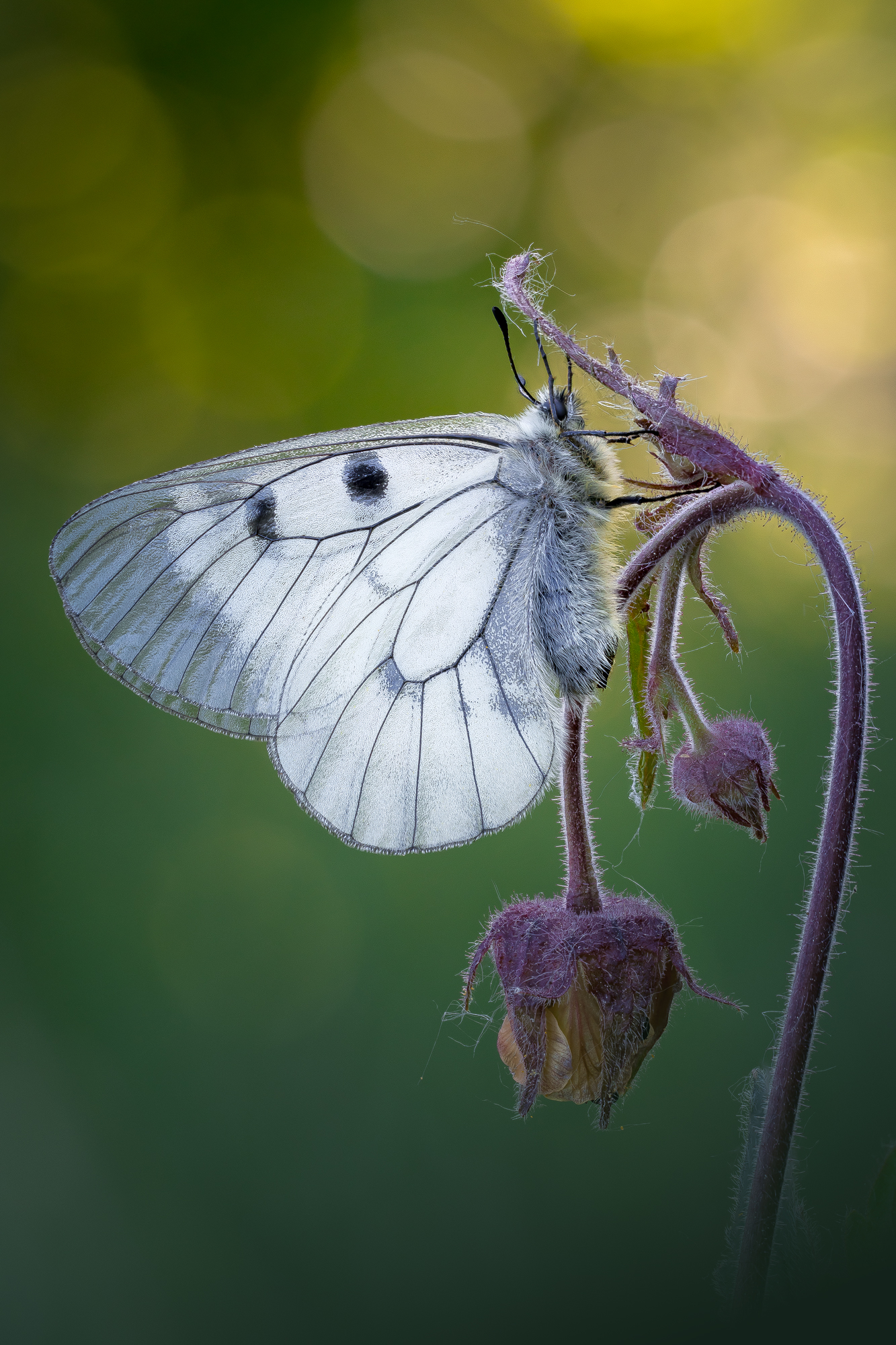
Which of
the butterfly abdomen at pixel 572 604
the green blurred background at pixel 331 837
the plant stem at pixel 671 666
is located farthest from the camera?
the green blurred background at pixel 331 837

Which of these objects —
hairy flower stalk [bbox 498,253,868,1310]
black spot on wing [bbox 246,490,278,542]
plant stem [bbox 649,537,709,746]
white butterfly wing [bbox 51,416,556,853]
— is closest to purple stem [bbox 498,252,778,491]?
hairy flower stalk [bbox 498,253,868,1310]

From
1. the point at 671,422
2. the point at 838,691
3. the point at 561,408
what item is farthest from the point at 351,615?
the point at 838,691

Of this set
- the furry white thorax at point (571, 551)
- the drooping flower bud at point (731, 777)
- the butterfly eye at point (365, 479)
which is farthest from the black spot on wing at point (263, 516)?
the drooping flower bud at point (731, 777)

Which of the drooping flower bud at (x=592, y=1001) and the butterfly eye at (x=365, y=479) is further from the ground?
the butterfly eye at (x=365, y=479)

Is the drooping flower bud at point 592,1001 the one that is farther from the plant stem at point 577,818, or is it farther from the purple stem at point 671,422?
the purple stem at point 671,422

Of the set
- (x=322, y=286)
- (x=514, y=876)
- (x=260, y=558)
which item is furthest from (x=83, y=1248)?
(x=322, y=286)

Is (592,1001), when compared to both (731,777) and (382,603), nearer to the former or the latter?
(731,777)
